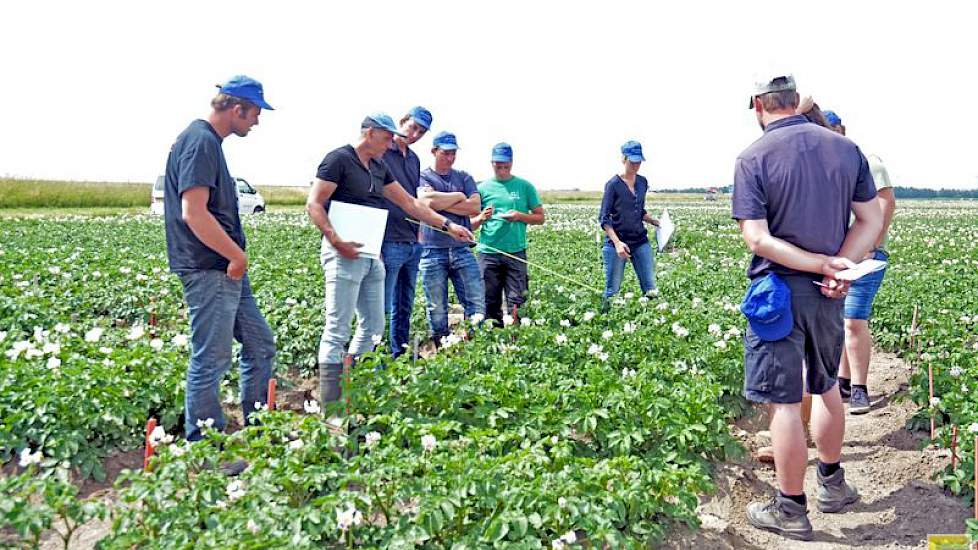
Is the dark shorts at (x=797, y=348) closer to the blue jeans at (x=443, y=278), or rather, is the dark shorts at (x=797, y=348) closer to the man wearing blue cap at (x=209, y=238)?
the man wearing blue cap at (x=209, y=238)

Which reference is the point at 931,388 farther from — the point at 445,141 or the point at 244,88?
the point at 244,88

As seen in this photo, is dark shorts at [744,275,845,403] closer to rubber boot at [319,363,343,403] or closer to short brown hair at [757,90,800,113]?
short brown hair at [757,90,800,113]

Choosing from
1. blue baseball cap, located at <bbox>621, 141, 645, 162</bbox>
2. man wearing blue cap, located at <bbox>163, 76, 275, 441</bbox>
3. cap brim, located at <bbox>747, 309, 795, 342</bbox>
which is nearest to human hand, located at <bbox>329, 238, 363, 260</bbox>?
man wearing blue cap, located at <bbox>163, 76, 275, 441</bbox>

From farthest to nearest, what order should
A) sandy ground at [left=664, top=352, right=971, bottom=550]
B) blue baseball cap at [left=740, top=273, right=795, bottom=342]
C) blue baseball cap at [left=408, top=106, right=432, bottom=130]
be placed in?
blue baseball cap at [left=408, top=106, right=432, bottom=130] → sandy ground at [left=664, top=352, right=971, bottom=550] → blue baseball cap at [left=740, top=273, right=795, bottom=342]

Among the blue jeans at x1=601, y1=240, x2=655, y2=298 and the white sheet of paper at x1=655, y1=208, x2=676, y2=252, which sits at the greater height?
the white sheet of paper at x1=655, y1=208, x2=676, y2=252

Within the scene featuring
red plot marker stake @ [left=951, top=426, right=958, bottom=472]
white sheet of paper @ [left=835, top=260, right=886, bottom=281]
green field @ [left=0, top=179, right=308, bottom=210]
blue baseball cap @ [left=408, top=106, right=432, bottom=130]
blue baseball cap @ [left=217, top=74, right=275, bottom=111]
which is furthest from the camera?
green field @ [left=0, top=179, right=308, bottom=210]

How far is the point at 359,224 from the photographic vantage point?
4.64m

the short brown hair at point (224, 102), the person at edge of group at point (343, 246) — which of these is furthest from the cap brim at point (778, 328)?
the short brown hair at point (224, 102)

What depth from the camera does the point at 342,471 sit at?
10.3 feet

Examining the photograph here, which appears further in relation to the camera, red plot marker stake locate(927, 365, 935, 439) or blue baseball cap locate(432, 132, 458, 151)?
blue baseball cap locate(432, 132, 458, 151)

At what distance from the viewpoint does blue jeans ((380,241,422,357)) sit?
5.48 m

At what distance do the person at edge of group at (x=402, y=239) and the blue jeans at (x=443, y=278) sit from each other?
0.54m

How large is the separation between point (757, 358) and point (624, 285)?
5.30 meters

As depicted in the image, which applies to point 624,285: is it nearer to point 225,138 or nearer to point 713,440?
point 713,440
